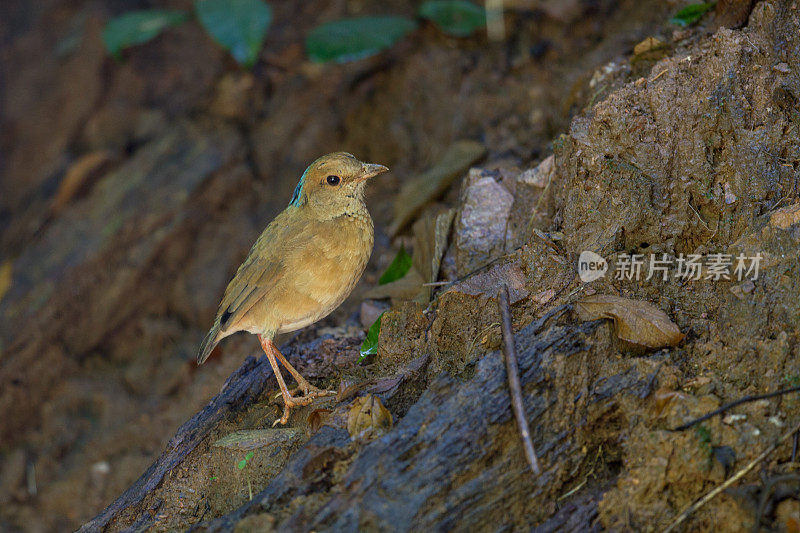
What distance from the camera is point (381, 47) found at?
7180 millimetres

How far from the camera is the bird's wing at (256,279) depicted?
4.43m

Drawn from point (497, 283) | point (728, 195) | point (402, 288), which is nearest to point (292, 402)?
point (402, 288)

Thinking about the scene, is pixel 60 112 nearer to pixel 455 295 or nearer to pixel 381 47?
pixel 381 47

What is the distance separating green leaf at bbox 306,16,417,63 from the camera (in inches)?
283

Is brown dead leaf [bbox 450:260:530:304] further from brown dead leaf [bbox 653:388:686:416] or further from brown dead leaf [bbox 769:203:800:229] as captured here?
Result: brown dead leaf [bbox 769:203:800:229]

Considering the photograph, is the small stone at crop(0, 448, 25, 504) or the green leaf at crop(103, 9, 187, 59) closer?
the small stone at crop(0, 448, 25, 504)


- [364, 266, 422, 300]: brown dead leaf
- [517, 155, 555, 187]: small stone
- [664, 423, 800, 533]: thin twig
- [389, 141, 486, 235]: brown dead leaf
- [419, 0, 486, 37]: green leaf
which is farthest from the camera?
[419, 0, 486, 37]: green leaf

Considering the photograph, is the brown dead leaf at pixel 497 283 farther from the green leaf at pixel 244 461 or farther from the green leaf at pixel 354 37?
the green leaf at pixel 354 37

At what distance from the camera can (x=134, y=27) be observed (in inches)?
313

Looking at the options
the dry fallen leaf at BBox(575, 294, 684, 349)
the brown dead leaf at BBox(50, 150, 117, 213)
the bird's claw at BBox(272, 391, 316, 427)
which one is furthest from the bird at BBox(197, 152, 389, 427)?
the brown dead leaf at BBox(50, 150, 117, 213)

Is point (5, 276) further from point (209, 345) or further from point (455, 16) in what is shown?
point (455, 16)

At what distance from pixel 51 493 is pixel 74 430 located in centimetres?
74

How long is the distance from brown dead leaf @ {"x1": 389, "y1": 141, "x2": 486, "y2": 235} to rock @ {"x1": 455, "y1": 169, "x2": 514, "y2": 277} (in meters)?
1.05

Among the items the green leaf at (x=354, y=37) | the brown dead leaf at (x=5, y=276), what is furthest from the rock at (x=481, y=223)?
the brown dead leaf at (x=5, y=276)
